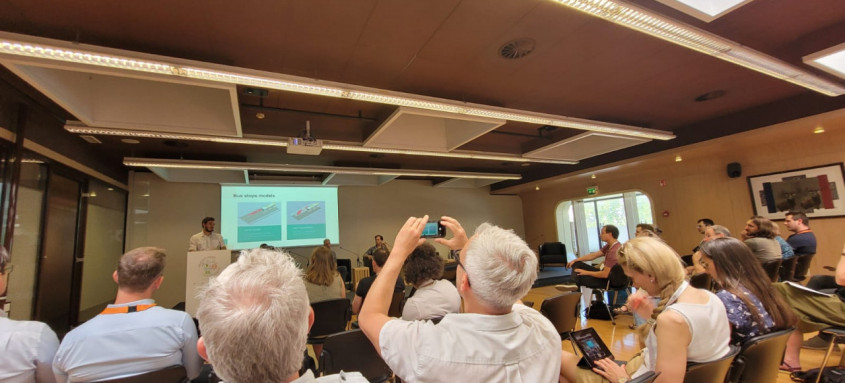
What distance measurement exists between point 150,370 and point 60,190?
4290 millimetres

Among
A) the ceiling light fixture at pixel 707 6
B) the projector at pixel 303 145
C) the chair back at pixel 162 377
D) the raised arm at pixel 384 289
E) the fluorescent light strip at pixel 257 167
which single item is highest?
the ceiling light fixture at pixel 707 6

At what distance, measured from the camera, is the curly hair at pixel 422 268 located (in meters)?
2.27

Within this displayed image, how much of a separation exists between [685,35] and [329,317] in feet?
11.2

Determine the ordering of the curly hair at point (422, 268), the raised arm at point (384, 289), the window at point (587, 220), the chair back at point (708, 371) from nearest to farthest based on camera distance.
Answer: the raised arm at point (384, 289)
the chair back at point (708, 371)
the curly hair at point (422, 268)
the window at point (587, 220)

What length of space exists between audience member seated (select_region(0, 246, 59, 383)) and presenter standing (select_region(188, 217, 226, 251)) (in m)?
3.84

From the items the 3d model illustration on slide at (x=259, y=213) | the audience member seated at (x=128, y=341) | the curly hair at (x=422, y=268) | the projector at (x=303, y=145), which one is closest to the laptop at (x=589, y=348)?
the curly hair at (x=422, y=268)

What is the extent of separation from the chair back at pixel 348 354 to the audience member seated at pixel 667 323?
1.17 m

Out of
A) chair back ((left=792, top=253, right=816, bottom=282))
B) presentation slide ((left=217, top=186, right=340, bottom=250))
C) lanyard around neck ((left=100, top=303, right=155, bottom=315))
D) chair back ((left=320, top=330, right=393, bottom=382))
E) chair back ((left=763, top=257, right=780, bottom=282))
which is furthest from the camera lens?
presentation slide ((left=217, top=186, right=340, bottom=250))

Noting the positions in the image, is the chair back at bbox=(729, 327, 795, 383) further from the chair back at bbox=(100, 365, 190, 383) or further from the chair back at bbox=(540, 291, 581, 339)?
the chair back at bbox=(100, 365, 190, 383)

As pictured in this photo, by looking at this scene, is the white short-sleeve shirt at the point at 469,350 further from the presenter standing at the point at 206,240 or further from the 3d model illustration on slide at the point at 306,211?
the 3d model illustration on slide at the point at 306,211

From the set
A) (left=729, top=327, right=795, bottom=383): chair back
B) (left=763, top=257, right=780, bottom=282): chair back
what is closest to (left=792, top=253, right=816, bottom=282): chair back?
(left=763, top=257, right=780, bottom=282): chair back

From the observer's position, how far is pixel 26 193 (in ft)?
11.0

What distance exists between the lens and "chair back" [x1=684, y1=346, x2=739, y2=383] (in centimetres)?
127

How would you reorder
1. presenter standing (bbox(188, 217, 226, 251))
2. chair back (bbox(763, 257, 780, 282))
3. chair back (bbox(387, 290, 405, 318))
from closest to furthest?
chair back (bbox(387, 290, 405, 318)) → chair back (bbox(763, 257, 780, 282)) → presenter standing (bbox(188, 217, 226, 251))
